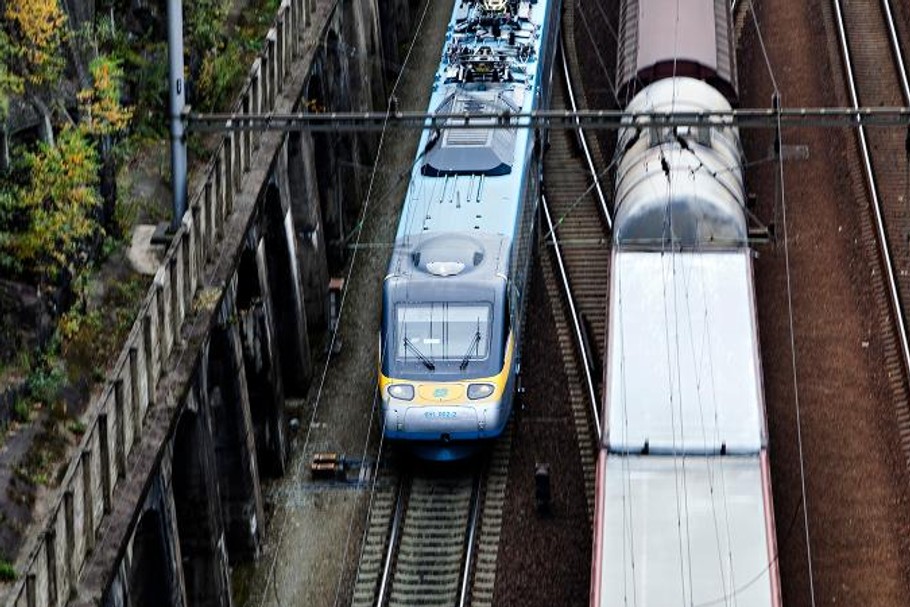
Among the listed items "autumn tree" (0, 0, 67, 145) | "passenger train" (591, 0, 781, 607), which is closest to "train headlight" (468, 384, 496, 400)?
"passenger train" (591, 0, 781, 607)

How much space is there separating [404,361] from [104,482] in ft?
33.2

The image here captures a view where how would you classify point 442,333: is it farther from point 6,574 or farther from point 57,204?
point 6,574

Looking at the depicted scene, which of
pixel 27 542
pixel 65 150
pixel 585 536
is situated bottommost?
pixel 585 536

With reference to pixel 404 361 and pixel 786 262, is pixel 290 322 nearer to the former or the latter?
pixel 404 361

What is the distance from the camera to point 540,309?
2009 inches

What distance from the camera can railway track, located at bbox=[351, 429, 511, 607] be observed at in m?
42.8

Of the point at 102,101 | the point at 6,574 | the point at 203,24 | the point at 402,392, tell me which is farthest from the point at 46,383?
the point at 203,24

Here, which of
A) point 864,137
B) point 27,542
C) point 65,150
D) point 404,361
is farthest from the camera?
point 864,137

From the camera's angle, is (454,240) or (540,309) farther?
(540,309)

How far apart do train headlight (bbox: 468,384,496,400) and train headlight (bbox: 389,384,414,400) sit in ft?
3.78

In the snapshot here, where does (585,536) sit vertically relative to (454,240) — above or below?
below

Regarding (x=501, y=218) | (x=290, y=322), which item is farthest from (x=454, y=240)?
(x=290, y=322)

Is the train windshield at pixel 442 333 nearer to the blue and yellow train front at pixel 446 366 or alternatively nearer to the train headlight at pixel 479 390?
the blue and yellow train front at pixel 446 366

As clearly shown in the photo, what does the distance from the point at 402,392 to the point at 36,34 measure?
9.81 meters
